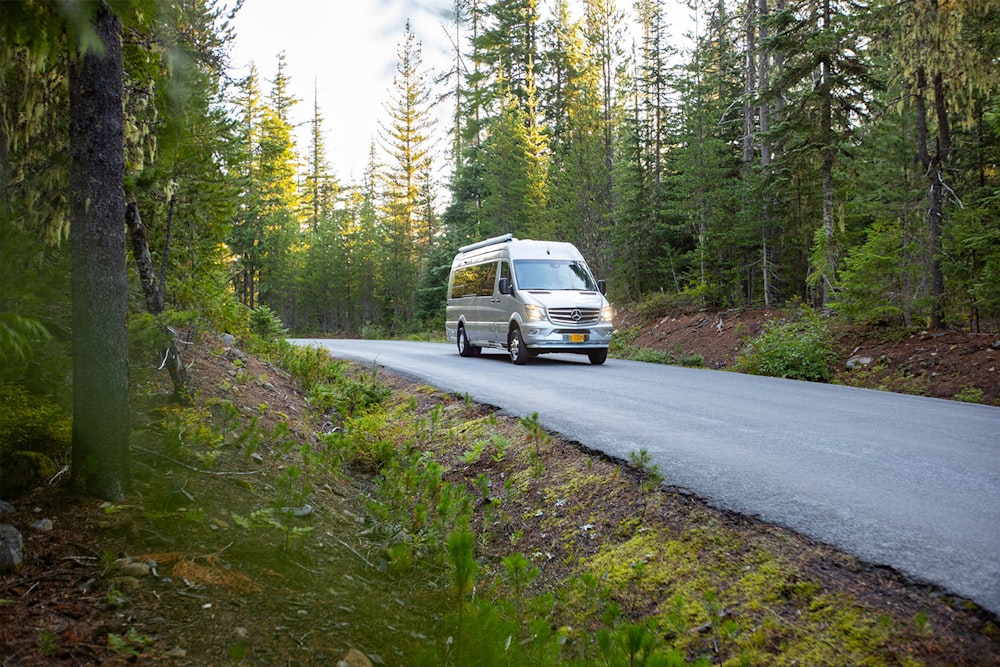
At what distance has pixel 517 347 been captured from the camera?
1415 centimetres

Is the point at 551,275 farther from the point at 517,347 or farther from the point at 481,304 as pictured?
the point at 481,304

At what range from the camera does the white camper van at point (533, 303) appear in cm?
1362

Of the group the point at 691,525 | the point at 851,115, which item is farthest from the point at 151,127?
A: the point at 851,115

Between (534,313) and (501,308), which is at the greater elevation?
(501,308)

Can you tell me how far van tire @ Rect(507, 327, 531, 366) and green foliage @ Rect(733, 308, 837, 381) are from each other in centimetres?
474

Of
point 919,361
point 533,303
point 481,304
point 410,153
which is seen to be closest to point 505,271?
point 481,304

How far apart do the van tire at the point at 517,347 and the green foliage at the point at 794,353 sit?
15.5 ft

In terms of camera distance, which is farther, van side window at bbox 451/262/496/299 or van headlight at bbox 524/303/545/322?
van side window at bbox 451/262/496/299

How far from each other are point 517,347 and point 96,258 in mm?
11034

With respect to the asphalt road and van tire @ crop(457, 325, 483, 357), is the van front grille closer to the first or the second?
the asphalt road

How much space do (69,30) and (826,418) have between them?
721 cm

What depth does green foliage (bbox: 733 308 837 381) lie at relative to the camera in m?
12.2

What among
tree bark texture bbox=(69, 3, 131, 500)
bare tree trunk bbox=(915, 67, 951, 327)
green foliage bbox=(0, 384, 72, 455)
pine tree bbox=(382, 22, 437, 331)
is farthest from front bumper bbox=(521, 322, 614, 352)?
pine tree bbox=(382, 22, 437, 331)

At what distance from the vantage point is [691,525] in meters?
3.89
